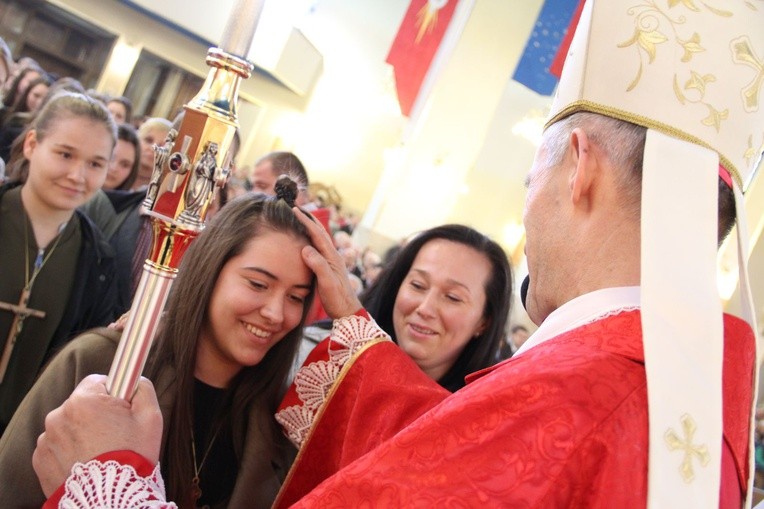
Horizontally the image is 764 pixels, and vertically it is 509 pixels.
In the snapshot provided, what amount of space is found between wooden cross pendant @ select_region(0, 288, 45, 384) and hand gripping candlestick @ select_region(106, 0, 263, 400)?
159 cm

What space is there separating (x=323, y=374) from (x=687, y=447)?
95 centimetres

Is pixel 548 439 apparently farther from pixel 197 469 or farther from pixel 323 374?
pixel 197 469

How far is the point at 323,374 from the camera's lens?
5.92 feet

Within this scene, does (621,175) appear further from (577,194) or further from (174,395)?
(174,395)

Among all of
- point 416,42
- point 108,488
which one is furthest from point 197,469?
point 416,42

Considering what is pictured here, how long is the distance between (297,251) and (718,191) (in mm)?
987

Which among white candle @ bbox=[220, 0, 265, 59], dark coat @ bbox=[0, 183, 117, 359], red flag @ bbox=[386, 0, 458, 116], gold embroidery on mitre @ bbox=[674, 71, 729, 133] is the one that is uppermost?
red flag @ bbox=[386, 0, 458, 116]

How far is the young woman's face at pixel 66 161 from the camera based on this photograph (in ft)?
8.48

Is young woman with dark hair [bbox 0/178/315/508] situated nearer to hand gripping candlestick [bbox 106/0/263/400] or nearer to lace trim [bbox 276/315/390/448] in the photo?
lace trim [bbox 276/315/390/448]

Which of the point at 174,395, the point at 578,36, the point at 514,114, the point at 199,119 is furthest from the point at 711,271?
the point at 514,114

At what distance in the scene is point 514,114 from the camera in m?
14.7

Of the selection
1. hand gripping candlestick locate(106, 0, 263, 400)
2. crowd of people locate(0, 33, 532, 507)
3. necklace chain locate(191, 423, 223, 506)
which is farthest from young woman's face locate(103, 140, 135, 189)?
hand gripping candlestick locate(106, 0, 263, 400)

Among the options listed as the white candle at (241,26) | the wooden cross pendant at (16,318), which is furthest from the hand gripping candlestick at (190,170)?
the wooden cross pendant at (16,318)

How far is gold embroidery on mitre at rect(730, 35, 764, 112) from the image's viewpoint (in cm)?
130
